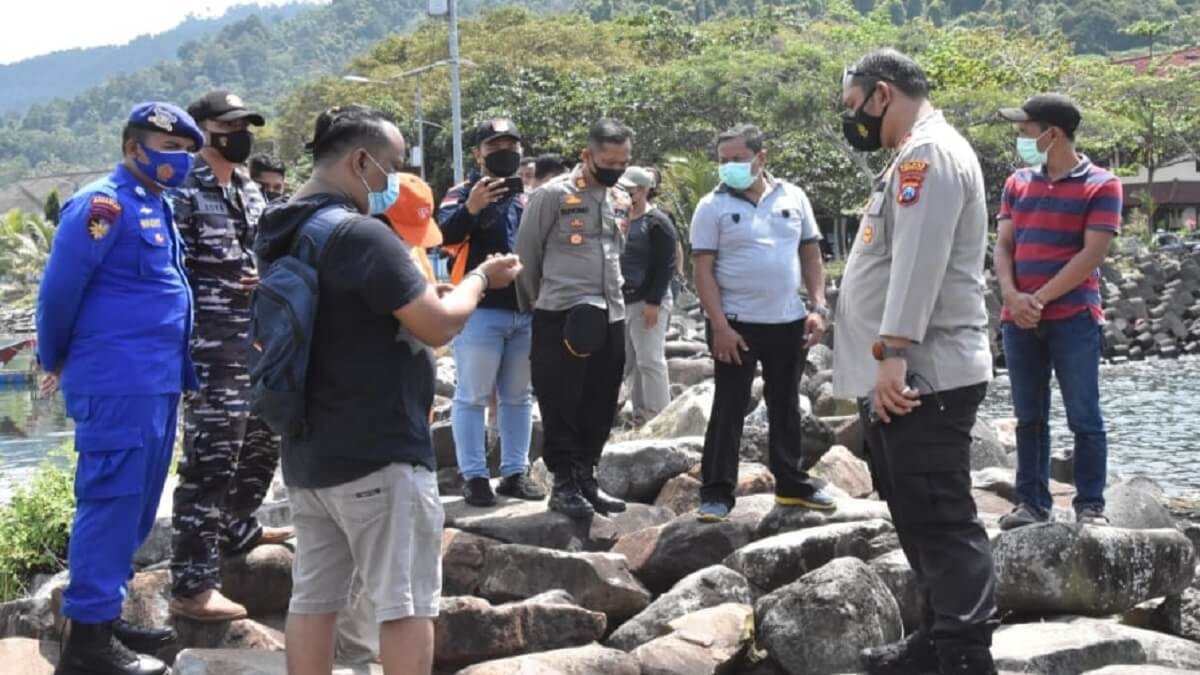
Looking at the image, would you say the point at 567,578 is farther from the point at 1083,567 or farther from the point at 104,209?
the point at 104,209

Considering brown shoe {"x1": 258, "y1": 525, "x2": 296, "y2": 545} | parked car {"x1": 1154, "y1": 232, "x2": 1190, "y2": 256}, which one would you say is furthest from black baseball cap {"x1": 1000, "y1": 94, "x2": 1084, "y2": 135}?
parked car {"x1": 1154, "y1": 232, "x2": 1190, "y2": 256}

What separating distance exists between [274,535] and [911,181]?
3.07 meters

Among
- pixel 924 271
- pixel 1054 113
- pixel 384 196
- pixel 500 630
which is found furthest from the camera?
pixel 1054 113

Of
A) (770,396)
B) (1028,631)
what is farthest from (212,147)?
(1028,631)

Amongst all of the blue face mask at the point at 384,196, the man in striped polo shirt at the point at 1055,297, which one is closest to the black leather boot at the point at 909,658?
the man in striped polo shirt at the point at 1055,297

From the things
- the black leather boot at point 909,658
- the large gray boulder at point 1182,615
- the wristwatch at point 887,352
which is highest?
the wristwatch at point 887,352

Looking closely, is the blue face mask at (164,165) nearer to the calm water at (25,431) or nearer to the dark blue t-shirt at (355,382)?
the dark blue t-shirt at (355,382)

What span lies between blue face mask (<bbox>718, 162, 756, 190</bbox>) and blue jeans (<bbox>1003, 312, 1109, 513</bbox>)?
1.31m

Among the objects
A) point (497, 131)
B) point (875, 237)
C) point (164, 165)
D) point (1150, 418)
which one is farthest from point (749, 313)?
point (1150, 418)

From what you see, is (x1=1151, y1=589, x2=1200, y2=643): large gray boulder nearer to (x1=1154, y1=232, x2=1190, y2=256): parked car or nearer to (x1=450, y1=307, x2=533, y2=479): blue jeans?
(x1=450, y1=307, x2=533, y2=479): blue jeans

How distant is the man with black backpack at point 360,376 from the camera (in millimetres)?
3789

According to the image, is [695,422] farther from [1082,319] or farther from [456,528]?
[1082,319]

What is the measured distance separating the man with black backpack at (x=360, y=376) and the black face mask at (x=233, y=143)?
1.34 metres

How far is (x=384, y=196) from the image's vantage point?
412 cm
